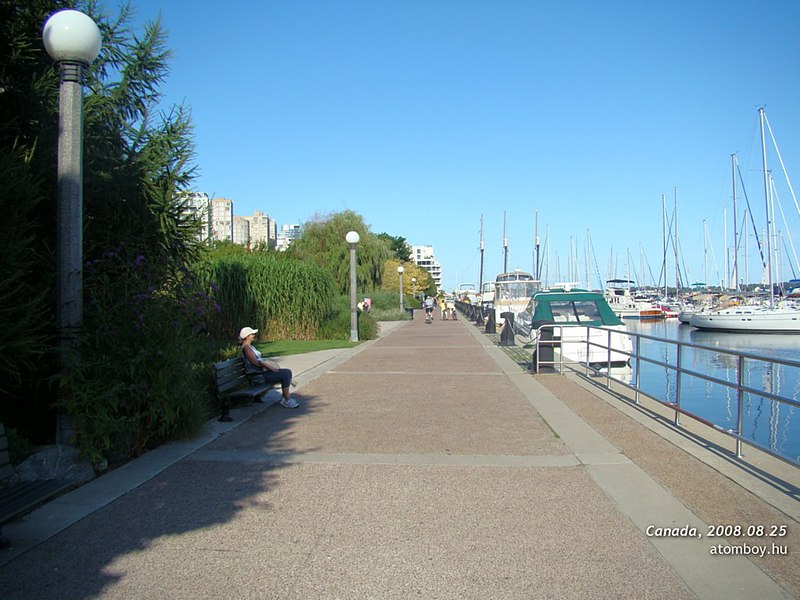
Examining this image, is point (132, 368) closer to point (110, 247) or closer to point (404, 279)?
point (110, 247)

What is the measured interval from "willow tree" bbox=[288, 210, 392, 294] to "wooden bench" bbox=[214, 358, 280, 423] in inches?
1318

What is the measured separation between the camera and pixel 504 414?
922 centimetres

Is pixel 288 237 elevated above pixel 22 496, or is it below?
above

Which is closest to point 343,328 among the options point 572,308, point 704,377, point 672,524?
point 572,308

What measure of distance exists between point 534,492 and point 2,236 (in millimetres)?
4983

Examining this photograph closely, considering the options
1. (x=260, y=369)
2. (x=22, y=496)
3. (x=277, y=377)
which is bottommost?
(x=22, y=496)

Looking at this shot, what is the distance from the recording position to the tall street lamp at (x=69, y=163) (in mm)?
6145

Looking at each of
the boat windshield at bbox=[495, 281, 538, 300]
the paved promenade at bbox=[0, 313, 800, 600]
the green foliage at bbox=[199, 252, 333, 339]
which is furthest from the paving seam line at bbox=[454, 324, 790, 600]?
the boat windshield at bbox=[495, 281, 538, 300]

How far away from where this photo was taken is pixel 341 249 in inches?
1743

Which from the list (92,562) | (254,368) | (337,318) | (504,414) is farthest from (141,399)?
(337,318)

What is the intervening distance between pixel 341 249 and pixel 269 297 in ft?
66.1

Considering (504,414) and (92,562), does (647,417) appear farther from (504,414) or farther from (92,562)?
(92,562)

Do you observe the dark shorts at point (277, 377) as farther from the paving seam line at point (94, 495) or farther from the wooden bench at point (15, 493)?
the wooden bench at point (15, 493)

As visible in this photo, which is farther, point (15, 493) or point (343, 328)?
point (343, 328)
